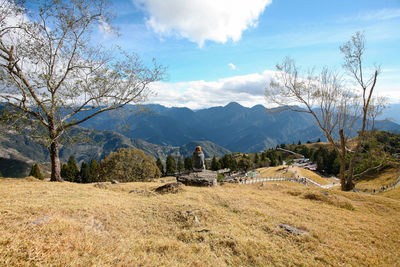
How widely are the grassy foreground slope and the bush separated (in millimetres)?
29214

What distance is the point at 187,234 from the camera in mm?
7461

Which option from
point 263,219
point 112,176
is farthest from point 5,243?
point 112,176

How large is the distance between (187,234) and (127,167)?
36.6 meters

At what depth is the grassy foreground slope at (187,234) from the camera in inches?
200

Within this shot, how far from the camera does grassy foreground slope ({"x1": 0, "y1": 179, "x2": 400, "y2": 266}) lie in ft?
16.7

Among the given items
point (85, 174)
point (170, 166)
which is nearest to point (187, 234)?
point (85, 174)

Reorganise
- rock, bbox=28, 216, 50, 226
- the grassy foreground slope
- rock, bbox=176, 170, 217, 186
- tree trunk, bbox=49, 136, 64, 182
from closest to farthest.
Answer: the grassy foreground slope
rock, bbox=28, 216, 50, 226
tree trunk, bbox=49, 136, 64, 182
rock, bbox=176, 170, 217, 186

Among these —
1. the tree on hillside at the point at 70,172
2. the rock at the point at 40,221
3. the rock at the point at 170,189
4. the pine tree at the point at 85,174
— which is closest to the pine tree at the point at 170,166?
the pine tree at the point at 85,174

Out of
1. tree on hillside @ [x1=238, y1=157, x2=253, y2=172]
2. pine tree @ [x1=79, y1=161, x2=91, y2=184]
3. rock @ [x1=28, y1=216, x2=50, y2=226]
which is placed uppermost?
rock @ [x1=28, y1=216, x2=50, y2=226]

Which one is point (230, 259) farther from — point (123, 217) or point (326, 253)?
point (123, 217)

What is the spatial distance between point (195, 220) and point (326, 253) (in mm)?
4964

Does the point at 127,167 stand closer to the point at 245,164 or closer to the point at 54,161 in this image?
the point at 54,161

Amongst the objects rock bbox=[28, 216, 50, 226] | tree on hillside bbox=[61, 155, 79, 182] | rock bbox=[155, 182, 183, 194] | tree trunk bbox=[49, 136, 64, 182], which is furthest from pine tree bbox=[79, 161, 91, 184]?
rock bbox=[28, 216, 50, 226]

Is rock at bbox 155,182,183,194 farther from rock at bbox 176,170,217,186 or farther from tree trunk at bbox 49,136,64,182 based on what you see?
tree trunk at bbox 49,136,64,182
